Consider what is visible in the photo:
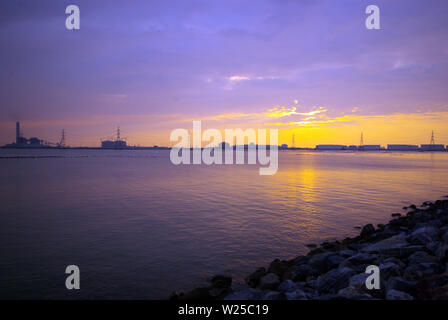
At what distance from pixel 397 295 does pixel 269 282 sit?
10.5ft

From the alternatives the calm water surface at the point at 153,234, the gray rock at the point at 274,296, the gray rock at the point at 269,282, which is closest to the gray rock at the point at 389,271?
the gray rock at the point at 274,296

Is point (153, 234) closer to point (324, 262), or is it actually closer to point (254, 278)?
point (254, 278)

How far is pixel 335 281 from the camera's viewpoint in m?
6.89

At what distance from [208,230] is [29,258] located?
749 centimetres

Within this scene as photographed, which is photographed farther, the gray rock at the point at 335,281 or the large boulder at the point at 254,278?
the large boulder at the point at 254,278

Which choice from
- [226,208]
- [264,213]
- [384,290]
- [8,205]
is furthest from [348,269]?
[8,205]

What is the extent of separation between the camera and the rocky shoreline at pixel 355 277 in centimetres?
582

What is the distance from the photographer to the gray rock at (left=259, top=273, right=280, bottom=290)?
7382mm

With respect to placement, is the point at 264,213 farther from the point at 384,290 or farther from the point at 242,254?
the point at 384,290

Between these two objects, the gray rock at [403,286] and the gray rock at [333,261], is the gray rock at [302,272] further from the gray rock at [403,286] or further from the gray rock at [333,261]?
the gray rock at [403,286]

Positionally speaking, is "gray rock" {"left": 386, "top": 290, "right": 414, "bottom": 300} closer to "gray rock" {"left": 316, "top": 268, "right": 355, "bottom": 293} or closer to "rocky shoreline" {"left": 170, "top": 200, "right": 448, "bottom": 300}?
"rocky shoreline" {"left": 170, "top": 200, "right": 448, "bottom": 300}

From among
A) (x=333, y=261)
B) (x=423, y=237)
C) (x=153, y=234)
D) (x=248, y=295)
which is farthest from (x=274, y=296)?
(x=153, y=234)

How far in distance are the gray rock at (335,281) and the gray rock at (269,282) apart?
113 cm
